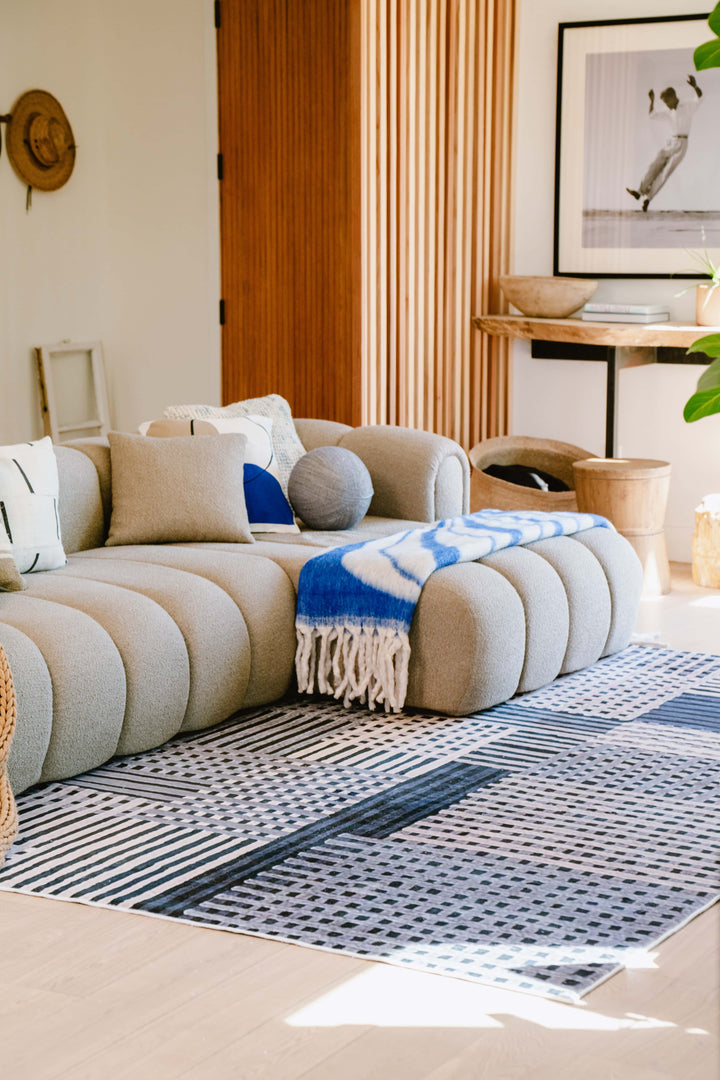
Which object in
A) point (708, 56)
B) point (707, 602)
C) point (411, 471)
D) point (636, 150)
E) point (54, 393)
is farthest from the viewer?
point (54, 393)

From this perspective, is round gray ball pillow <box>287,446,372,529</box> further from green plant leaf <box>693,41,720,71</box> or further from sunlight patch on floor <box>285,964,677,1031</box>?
Answer: sunlight patch on floor <box>285,964,677,1031</box>

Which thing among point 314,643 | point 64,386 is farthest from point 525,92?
point 314,643

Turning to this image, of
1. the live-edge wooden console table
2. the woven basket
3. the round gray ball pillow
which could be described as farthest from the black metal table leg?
the round gray ball pillow

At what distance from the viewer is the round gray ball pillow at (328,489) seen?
4508mm

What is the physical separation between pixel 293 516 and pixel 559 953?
2266 mm

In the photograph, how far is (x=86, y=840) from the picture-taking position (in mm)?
3059

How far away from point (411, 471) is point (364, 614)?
36.5 inches

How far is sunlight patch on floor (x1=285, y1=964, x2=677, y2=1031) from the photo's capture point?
2295 mm

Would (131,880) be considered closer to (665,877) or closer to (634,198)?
(665,877)

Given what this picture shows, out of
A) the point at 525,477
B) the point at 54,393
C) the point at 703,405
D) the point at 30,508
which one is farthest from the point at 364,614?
the point at 54,393

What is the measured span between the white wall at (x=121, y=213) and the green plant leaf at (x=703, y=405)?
3902 mm

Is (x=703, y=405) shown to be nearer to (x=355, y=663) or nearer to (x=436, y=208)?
(x=355, y=663)

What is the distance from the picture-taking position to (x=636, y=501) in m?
5.56

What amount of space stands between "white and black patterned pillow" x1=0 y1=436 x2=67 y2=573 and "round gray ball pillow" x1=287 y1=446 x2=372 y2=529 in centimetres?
82
